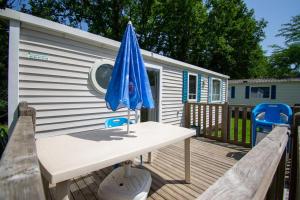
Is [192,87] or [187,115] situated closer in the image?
[187,115]

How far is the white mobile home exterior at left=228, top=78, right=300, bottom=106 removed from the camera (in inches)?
580

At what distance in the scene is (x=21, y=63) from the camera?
113 inches

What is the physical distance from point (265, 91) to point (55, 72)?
17.3 meters

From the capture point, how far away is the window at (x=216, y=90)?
9009 mm

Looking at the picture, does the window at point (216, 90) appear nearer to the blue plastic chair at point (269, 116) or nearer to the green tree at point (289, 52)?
the blue plastic chair at point (269, 116)

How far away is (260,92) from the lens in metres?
16.3

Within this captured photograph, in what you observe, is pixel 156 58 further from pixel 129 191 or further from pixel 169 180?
pixel 129 191

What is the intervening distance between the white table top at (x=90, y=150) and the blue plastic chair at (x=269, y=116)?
2102 millimetres

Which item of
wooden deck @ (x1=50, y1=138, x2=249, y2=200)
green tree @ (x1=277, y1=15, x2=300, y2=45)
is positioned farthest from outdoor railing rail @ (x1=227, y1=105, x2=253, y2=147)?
green tree @ (x1=277, y1=15, x2=300, y2=45)

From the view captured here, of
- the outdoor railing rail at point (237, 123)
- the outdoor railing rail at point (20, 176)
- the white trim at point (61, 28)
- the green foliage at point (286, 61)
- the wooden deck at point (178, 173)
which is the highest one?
the green foliage at point (286, 61)

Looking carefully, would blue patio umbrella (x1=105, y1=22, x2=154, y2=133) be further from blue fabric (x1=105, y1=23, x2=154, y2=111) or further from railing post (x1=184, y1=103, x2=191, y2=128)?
railing post (x1=184, y1=103, x2=191, y2=128)

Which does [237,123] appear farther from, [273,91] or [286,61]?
[286,61]

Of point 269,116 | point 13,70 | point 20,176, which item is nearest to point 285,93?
point 269,116

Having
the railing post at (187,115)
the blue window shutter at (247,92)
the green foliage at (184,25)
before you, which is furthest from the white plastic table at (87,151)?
the blue window shutter at (247,92)
